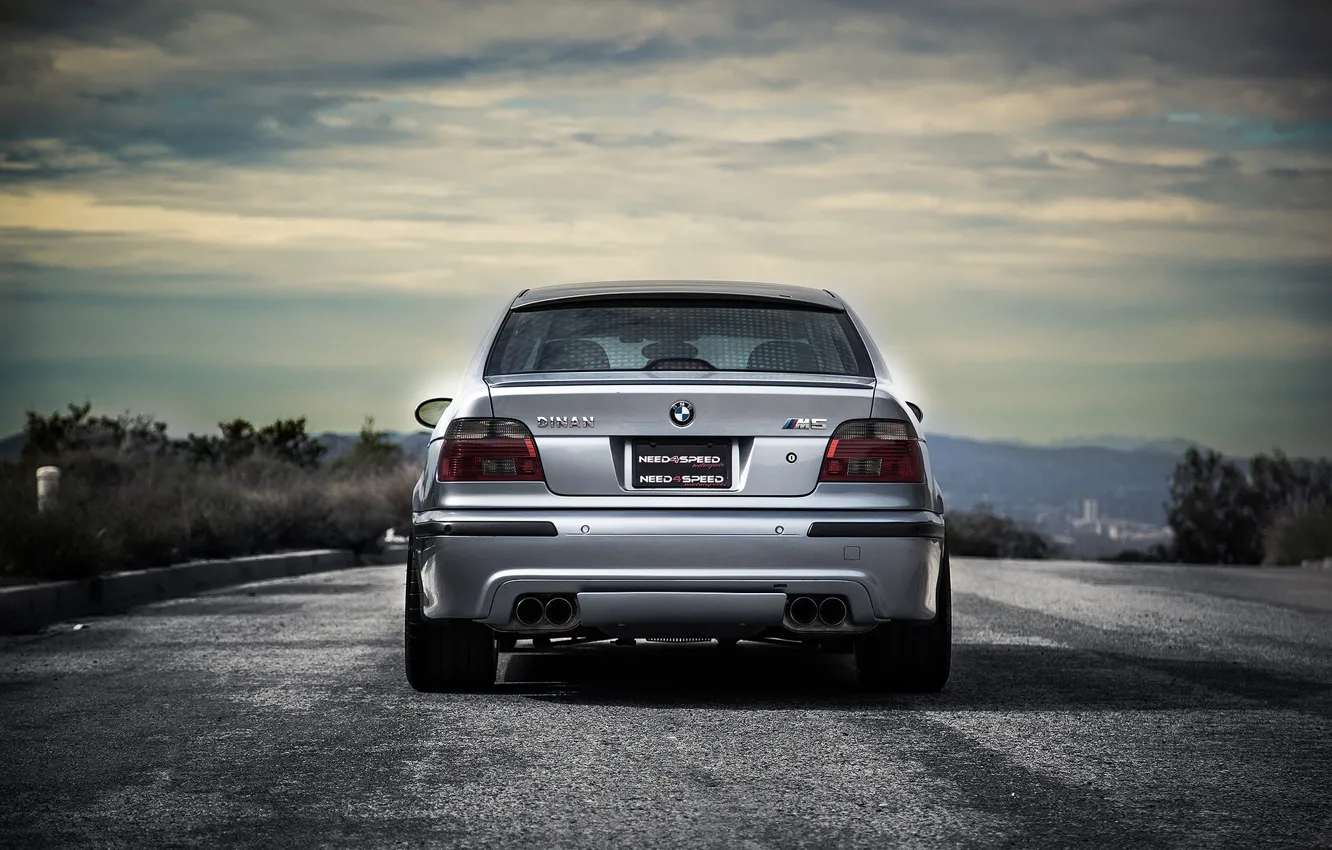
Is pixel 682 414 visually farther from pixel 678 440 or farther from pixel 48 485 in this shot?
pixel 48 485

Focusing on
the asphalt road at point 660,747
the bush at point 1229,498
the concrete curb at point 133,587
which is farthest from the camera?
the bush at point 1229,498

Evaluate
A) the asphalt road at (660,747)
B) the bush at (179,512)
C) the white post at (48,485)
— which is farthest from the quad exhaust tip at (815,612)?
the white post at (48,485)

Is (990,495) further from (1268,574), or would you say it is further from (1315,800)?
(1315,800)

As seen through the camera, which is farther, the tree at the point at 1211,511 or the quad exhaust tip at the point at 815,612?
the tree at the point at 1211,511

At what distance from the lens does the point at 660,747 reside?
6039 mm

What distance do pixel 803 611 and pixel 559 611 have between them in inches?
38.8

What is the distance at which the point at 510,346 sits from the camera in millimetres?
7734

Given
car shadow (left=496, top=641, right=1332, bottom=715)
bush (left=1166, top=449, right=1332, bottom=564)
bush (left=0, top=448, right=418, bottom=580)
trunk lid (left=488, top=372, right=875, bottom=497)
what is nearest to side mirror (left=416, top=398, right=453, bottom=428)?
trunk lid (left=488, top=372, right=875, bottom=497)

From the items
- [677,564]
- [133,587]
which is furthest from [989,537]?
[677,564]

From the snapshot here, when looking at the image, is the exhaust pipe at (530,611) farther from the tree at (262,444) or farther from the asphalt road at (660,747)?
the tree at (262,444)

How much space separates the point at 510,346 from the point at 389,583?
7.58 metres

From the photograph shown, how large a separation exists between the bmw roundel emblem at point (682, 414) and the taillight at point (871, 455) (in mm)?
574

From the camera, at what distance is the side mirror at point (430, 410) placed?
7652 millimetres

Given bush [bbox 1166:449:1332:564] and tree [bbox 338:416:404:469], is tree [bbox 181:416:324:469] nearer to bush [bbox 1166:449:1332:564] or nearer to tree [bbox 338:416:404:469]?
tree [bbox 338:416:404:469]
